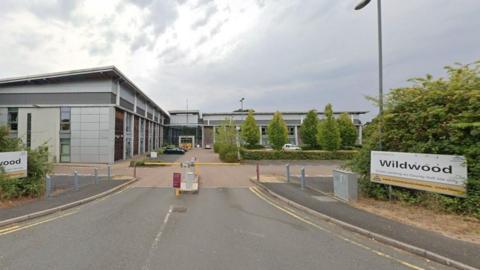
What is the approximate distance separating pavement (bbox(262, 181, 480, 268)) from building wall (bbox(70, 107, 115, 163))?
85.8 feet

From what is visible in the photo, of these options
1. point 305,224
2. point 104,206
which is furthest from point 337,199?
point 104,206

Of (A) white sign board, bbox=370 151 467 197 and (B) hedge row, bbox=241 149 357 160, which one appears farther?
(B) hedge row, bbox=241 149 357 160

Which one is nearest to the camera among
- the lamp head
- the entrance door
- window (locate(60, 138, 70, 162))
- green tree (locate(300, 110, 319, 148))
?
the lamp head

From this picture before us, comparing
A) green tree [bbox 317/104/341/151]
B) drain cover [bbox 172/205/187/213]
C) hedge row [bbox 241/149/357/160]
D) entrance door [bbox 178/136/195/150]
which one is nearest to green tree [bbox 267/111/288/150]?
green tree [bbox 317/104/341/151]

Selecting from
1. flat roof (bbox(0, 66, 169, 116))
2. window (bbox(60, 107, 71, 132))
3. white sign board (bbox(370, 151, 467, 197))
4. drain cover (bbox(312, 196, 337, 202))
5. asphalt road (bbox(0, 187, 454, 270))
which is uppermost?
flat roof (bbox(0, 66, 169, 116))

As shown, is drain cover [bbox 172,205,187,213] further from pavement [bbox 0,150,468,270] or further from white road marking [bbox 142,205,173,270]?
white road marking [bbox 142,205,173,270]

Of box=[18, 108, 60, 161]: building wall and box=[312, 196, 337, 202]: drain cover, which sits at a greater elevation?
box=[18, 108, 60, 161]: building wall

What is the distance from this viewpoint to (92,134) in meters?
29.7

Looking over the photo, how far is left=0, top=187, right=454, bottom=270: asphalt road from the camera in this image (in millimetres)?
4547

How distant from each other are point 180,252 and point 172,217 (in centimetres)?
282

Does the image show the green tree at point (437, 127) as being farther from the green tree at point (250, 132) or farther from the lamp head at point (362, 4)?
the green tree at point (250, 132)

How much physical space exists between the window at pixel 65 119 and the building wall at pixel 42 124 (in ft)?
1.11

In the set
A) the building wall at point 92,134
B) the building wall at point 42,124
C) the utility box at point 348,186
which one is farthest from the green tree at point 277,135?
the building wall at point 42,124

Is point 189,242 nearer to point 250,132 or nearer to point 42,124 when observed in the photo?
point 42,124
